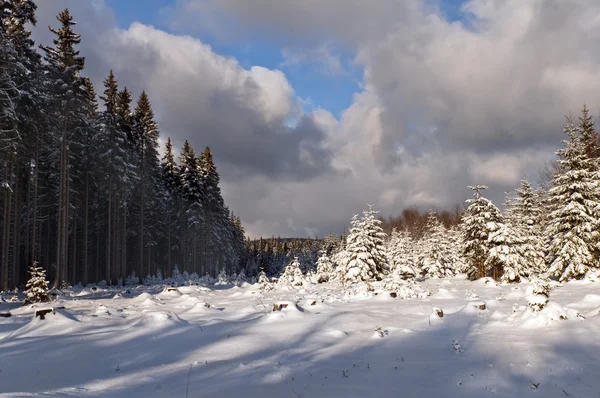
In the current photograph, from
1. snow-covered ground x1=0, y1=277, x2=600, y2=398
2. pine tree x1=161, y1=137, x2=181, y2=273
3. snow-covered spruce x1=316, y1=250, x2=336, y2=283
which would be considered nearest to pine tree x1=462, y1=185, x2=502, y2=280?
snow-covered ground x1=0, y1=277, x2=600, y2=398

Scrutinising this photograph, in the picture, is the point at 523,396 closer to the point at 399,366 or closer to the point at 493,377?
the point at 493,377

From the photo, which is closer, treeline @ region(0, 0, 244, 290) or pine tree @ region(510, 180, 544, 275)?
treeline @ region(0, 0, 244, 290)

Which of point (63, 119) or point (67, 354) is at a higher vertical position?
point (63, 119)

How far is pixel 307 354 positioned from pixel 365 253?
68.3 feet

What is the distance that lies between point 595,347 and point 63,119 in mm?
30117

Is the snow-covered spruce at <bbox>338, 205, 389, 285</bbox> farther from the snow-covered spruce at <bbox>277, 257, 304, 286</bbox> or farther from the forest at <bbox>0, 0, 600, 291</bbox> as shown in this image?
the snow-covered spruce at <bbox>277, 257, 304, 286</bbox>

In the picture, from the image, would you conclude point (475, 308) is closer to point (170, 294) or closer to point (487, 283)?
point (487, 283)

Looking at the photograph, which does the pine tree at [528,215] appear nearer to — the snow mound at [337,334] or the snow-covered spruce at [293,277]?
the snow-covered spruce at [293,277]

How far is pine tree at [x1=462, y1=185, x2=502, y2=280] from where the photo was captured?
29.3 meters

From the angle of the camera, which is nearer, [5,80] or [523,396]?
[523,396]

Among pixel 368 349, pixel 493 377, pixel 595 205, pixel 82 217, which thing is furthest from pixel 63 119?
pixel 595 205

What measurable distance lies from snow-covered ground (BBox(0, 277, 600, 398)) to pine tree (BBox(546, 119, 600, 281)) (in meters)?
12.2

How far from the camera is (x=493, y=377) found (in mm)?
7770

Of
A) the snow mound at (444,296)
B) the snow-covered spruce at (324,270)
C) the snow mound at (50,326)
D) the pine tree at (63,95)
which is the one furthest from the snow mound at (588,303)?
the snow-covered spruce at (324,270)
